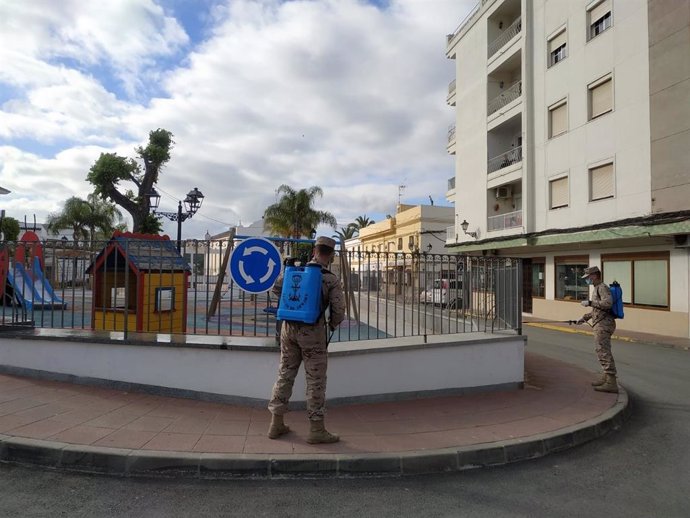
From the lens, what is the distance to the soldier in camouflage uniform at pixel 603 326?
6730mm

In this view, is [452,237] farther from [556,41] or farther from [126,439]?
[126,439]

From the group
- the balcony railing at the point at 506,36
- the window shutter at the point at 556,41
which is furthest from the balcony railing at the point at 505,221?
the balcony railing at the point at 506,36

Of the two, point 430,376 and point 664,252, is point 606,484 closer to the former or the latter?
point 430,376

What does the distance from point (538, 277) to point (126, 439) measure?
68.4ft

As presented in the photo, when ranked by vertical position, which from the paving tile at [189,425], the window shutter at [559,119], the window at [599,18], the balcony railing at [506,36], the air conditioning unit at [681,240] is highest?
the balcony railing at [506,36]

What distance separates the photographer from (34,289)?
7.17m

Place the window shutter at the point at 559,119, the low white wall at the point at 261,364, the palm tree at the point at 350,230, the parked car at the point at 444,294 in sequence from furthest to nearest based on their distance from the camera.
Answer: the palm tree at the point at 350,230 → the window shutter at the point at 559,119 → the parked car at the point at 444,294 → the low white wall at the point at 261,364

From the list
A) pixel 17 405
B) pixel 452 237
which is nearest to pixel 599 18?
pixel 452 237

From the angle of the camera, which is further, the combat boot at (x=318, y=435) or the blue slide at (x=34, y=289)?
the blue slide at (x=34, y=289)

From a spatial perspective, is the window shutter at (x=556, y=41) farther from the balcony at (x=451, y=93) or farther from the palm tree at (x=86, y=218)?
the palm tree at (x=86, y=218)

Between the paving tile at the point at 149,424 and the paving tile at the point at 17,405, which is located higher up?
the paving tile at the point at 17,405

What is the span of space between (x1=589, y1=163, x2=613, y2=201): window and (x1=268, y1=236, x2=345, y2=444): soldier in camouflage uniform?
1583cm

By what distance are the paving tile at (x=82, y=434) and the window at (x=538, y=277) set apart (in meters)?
20.4

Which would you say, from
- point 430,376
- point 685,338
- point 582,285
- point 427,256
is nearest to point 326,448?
point 430,376
